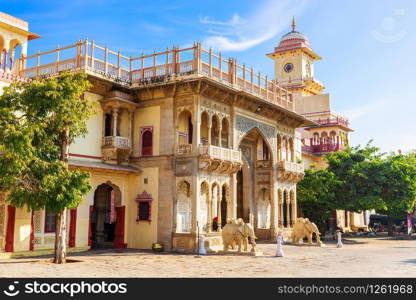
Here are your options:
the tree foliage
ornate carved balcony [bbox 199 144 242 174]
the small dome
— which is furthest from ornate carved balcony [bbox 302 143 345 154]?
ornate carved balcony [bbox 199 144 242 174]

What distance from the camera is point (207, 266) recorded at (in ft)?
53.9

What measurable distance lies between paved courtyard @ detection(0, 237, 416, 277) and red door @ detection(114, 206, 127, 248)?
7.96 feet

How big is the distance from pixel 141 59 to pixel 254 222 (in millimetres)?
12540

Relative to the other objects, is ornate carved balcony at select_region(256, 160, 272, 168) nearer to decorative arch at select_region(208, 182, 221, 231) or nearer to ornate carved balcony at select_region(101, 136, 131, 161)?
decorative arch at select_region(208, 182, 221, 231)

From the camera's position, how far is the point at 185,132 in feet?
80.3

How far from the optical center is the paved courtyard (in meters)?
14.0

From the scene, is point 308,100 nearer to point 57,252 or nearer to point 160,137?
point 160,137

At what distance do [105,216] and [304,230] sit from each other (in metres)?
11.4

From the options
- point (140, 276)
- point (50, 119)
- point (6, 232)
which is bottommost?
point (140, 276)

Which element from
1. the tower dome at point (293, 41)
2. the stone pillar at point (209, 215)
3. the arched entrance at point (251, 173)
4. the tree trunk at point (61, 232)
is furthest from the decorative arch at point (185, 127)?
the tower dome at point (293, 41)

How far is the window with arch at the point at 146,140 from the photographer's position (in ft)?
79.2

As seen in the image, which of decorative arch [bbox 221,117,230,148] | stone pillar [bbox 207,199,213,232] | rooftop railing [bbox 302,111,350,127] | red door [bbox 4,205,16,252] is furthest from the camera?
rooftop railing [bbox 302,111,350,127]

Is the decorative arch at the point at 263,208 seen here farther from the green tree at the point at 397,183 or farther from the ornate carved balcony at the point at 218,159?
the green tree at the point at 397,183

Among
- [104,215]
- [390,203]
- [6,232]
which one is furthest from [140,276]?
[390,203]
